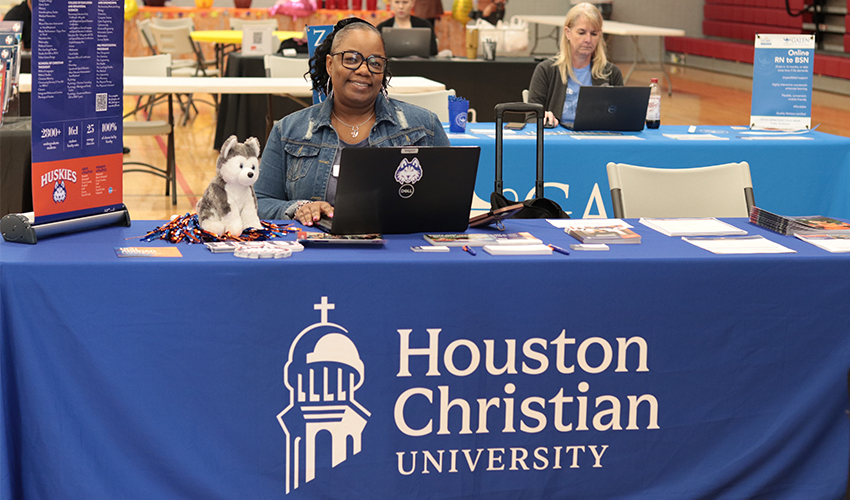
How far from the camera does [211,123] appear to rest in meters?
8.66

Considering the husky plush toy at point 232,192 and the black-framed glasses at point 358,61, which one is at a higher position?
the black-framed glasses at point 358,61

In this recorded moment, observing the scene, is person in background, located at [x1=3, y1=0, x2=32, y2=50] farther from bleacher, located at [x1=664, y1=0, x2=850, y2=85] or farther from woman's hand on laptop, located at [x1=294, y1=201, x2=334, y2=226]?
bleacher, located at [x1=664, y1=0, x2=850, y2=85]

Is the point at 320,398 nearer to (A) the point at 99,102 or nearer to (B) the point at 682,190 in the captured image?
(A) the point at 99,102

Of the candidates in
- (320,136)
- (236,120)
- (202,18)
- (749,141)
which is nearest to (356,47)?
(320,136)

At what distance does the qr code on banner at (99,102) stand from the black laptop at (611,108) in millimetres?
2463

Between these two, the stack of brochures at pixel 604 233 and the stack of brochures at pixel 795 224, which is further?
the stack of brochures at pixel 795 224

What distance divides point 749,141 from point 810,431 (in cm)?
220

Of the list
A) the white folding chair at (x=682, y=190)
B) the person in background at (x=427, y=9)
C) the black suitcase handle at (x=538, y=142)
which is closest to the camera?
the black suitcase handle at (x=538, y=142)

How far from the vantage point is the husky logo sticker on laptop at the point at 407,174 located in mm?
2012

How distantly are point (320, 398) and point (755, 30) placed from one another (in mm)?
13614

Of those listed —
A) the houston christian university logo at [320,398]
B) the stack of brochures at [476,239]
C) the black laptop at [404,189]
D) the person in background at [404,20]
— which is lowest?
the houston christian university logo at [320,398]

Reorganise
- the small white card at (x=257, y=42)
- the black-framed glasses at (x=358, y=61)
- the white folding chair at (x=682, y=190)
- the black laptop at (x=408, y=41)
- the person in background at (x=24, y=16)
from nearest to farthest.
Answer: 1. the black-framed glasses at (x=358, y=61)
2. the white folding chair at (x=682, y=190)
3. the black laptop at (x=408, y=41)
4. the small white card at (x=257, y=42)
5. the person in background at (x=24, y=16)

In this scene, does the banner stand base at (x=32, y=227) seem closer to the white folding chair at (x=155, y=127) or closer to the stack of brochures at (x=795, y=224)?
the stack of brochures at (x=795, y=224)

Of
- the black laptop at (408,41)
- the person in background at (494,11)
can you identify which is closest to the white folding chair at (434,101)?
the black laptop at (408,41)
